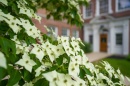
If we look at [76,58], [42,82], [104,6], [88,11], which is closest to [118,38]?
[104,6]

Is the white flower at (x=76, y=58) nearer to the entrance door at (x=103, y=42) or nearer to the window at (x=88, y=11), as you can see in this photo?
the entrance door at (x=103, y=42)

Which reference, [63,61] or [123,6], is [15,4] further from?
[123,6]

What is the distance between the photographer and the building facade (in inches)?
642

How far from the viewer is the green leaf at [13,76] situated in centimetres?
150

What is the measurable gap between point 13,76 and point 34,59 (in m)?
0.28

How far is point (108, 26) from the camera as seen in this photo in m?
17.7

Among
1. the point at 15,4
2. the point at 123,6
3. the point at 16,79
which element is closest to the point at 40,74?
the point at 16,79

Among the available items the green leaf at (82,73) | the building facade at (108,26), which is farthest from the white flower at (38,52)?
the building facade at (108,26)

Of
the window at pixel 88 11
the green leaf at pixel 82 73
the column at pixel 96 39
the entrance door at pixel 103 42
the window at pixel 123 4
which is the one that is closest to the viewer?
the green leaf at pixel 82 73

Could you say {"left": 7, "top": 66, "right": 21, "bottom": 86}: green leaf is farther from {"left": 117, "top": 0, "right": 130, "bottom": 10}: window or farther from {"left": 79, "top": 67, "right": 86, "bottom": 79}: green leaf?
{"left": 117, "top": 0, "right": 130, "bottom": 10}: window

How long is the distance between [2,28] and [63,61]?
713 mm

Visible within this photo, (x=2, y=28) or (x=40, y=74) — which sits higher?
(x=2, y=28)

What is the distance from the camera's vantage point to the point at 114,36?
17391 mm

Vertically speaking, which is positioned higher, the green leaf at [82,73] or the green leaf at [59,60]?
the green leaf at [59,60]
